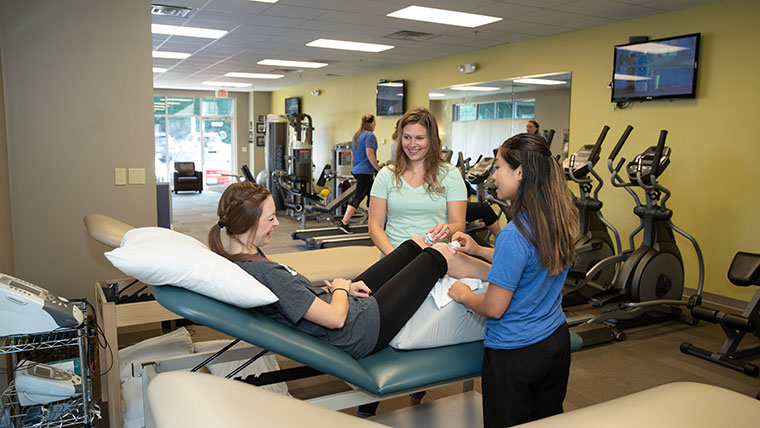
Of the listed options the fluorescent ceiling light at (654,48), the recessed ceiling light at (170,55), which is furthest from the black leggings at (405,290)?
the recessed ceiling light at (170,55)

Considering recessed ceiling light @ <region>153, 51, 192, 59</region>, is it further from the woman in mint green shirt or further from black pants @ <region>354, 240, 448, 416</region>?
black pants @ <region>354, 240, 448, 416</region>

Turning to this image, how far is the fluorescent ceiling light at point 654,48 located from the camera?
4.73 m

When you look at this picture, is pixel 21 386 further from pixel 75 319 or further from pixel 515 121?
pixel 515 121

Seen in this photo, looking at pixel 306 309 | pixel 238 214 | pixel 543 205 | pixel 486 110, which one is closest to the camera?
pixel 543 205

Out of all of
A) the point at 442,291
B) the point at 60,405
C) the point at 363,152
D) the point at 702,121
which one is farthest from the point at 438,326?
the point at 363,152

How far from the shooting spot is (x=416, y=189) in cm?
241

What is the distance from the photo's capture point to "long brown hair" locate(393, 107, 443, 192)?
2.34 m

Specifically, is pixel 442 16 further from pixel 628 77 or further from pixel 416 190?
pixel 416 190

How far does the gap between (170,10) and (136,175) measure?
252 centimetres

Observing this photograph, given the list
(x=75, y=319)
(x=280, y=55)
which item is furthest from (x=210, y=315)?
(x=280, y=55)

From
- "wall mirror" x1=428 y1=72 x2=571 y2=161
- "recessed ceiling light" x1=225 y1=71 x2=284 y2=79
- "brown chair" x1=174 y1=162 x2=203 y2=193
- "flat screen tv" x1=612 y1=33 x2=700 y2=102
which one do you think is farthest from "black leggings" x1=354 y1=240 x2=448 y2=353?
"brown chair" x1=174 y1=162 x2=203 y2=193

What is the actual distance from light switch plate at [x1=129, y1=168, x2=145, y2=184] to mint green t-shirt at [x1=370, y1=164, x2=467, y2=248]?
1826mm

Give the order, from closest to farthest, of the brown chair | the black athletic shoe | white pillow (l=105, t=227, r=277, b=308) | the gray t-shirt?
white pillow (l=105, t=227, r=277, b=308)
the gray t-shirt
the black athletic shoe
the brown chair

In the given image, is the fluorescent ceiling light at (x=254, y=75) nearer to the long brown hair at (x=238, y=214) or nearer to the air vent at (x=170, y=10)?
the air vent at (x=170, y=10)
